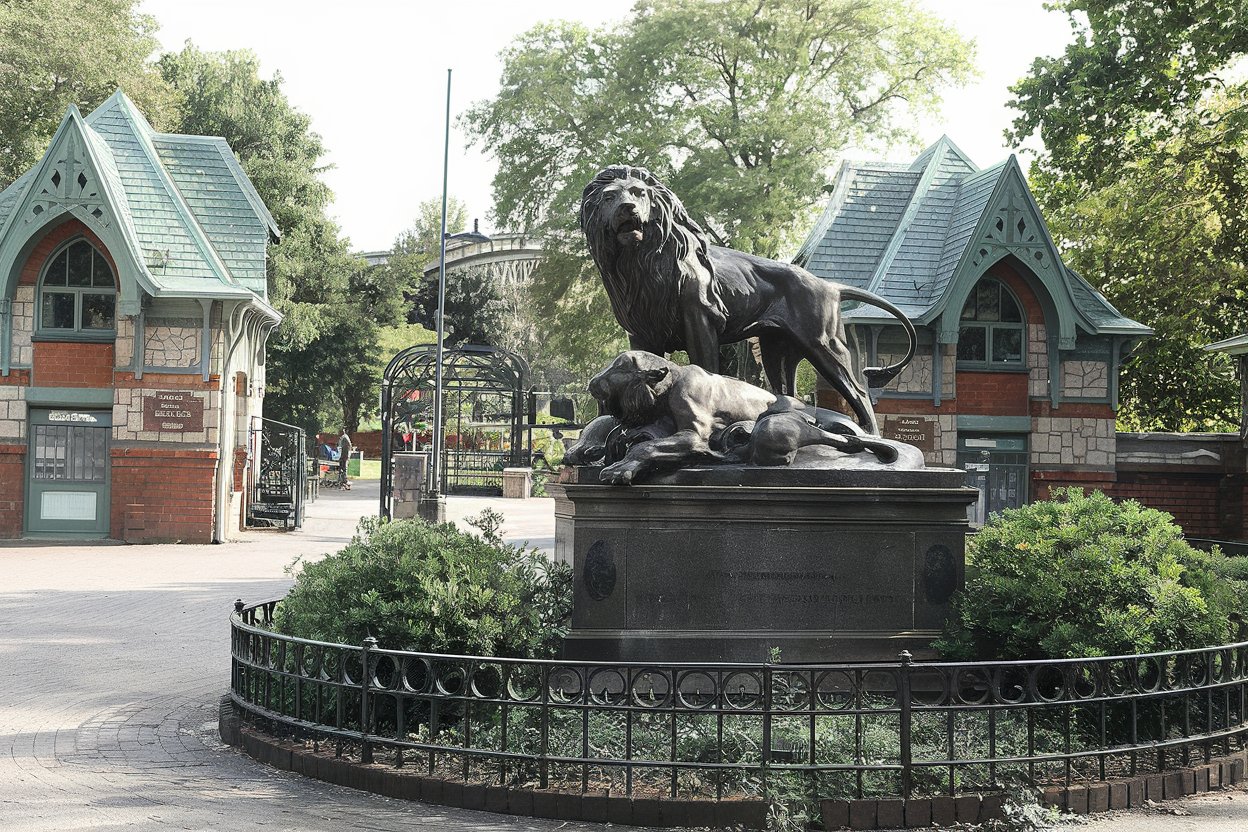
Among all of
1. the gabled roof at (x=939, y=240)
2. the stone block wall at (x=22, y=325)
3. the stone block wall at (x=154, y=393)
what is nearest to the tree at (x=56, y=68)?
the stone block wall at (x=22, y=325)

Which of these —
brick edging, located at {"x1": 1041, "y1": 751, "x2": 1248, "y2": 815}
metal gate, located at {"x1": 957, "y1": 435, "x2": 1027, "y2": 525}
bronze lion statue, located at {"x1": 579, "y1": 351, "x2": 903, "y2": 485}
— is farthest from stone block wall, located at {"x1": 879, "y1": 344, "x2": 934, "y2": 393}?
brick edging, located at {"x1": 1041, "y1": 751, "x2": 1248, "y2": 815}

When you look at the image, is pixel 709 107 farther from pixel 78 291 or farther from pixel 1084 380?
pixel 78 291

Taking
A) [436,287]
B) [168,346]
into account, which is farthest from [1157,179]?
[436,287]

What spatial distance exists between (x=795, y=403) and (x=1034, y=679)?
2.94 m

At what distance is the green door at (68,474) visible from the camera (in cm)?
2434

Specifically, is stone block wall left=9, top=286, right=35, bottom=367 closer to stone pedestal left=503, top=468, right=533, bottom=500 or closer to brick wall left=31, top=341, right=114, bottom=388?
brick wall left=31, top=341, right=114, bottom=388

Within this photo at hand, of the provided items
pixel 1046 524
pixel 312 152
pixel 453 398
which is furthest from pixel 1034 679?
pixel 453 398

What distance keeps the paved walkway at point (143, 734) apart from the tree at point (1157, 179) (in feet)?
53.0

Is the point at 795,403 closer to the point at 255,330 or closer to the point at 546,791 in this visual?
the point at 546,791

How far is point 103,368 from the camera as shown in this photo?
24250 mm

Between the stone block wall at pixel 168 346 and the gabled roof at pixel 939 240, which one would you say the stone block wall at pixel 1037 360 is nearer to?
the gabled roof at pixel 939 240

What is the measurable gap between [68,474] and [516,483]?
1833 cm

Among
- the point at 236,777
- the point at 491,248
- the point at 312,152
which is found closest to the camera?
the point at 236,777

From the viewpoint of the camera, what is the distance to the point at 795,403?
8.76m
